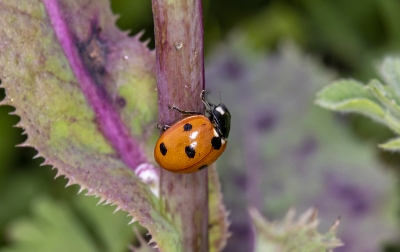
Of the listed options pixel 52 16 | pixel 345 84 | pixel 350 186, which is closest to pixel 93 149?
pixel 52 16

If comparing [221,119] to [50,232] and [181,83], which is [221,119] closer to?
[181,83]

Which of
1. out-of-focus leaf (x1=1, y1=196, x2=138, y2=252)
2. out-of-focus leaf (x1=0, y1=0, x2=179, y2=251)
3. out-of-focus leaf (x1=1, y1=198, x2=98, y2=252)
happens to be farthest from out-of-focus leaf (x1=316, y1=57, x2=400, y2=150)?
out-of-focus leaf (x1=1, y1=198, x2=98, y2=252)

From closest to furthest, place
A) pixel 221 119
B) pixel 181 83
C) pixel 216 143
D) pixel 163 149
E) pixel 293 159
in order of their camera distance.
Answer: pixel 181 83 → pixel 163 149 → pixel 216 143 → pixel 221 119 → pixel 293 159

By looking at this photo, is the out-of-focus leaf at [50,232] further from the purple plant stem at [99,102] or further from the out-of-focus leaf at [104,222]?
the purple plant stem at [99,102]

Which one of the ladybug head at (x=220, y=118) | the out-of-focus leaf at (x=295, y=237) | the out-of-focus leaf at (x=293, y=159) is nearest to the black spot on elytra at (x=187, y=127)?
the ladybug head at (x=220, y=118)

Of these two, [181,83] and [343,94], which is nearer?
[181,83]

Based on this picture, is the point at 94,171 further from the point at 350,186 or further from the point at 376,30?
the point at 376,30

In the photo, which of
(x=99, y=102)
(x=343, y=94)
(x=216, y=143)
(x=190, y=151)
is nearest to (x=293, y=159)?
(x=343, y=94)
